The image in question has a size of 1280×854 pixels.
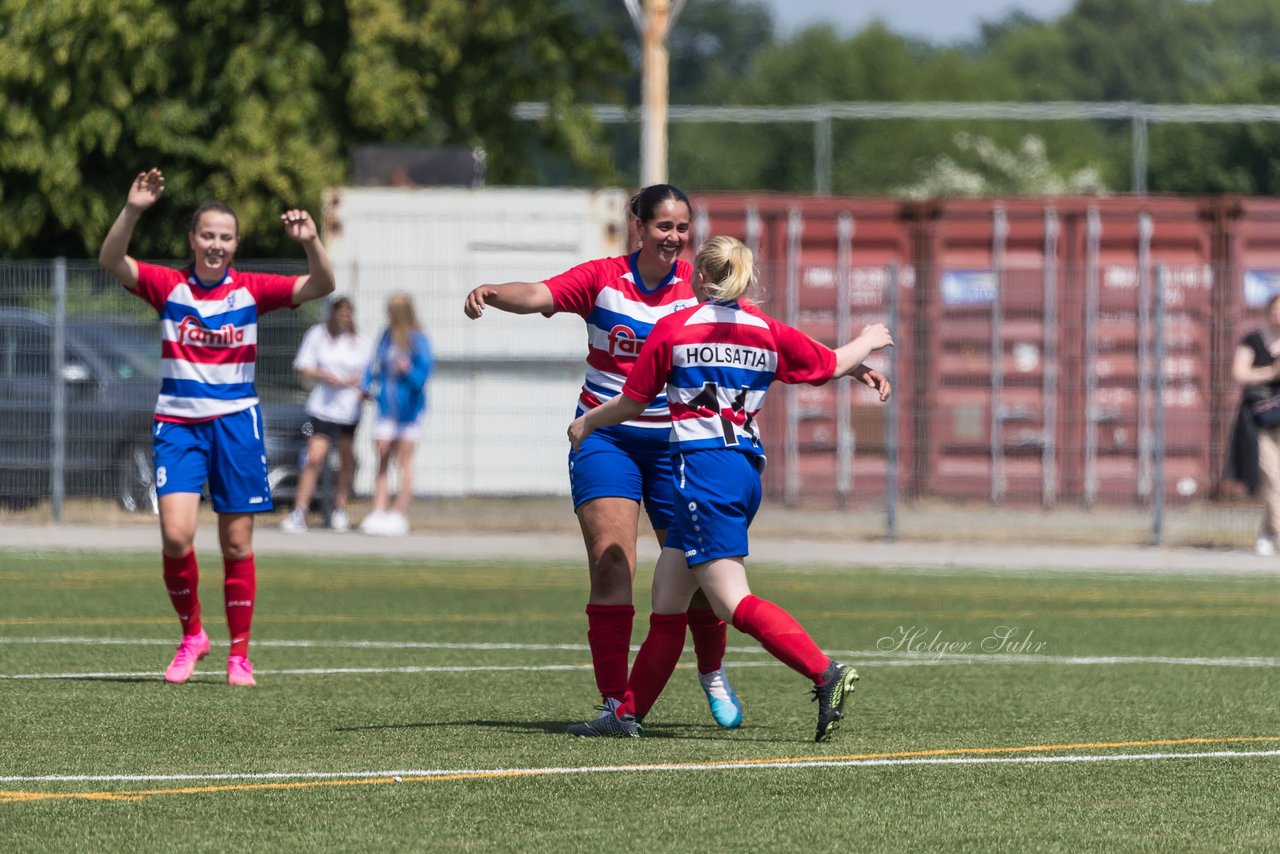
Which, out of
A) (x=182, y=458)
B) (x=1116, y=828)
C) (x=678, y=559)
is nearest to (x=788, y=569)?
(x=182, y=458)

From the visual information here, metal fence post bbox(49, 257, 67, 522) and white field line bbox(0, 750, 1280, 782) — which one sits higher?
metal fence post bbox(49, 257, 67, 522)

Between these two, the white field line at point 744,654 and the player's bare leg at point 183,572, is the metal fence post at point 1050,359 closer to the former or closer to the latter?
the white field line at point 744,654

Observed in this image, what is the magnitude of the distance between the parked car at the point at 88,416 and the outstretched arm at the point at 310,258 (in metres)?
10.5

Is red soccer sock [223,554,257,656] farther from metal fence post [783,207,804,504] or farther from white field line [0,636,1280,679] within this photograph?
metal fence post [783,207,804,504]

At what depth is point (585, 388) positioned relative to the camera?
788cm

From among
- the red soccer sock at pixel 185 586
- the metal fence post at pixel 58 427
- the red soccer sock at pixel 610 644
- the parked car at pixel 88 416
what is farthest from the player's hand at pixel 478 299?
the metal fence post at pixel 58 427

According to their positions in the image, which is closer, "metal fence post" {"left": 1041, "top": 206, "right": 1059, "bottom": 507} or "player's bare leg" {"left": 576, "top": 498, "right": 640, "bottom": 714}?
"player's bare leg" {"left": 576, "top": 498, "right": 640, "bottom": 714}

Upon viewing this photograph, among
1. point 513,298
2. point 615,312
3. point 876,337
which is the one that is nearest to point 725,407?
point 876,337

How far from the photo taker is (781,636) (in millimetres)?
7230

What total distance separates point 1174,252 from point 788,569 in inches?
320

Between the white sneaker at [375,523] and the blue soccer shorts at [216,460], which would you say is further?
the white sneaker at [375,523]

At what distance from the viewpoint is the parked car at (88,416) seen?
19.5 metres

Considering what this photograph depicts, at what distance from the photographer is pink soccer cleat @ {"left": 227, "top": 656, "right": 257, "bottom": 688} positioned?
905 cm

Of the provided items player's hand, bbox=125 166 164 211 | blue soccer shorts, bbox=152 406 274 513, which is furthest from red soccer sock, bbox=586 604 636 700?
player's hand, bbox=125 166 164 211
